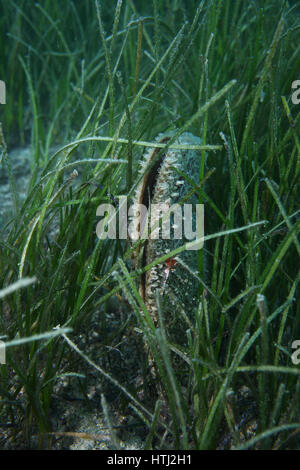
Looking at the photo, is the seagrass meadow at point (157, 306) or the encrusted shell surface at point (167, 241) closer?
the seagrass meadow at point (157, 306)

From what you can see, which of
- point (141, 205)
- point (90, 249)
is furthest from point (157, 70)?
point (90, 249)

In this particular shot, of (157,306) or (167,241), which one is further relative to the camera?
(167,241)

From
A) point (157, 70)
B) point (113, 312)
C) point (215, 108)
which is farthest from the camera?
point (215, 108)

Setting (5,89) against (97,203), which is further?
(5,89)

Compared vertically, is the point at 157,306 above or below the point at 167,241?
below

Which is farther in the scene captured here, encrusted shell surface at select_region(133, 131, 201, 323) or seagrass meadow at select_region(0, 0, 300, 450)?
encrusted shell surface at select_region(133, 131, 201, 323)
